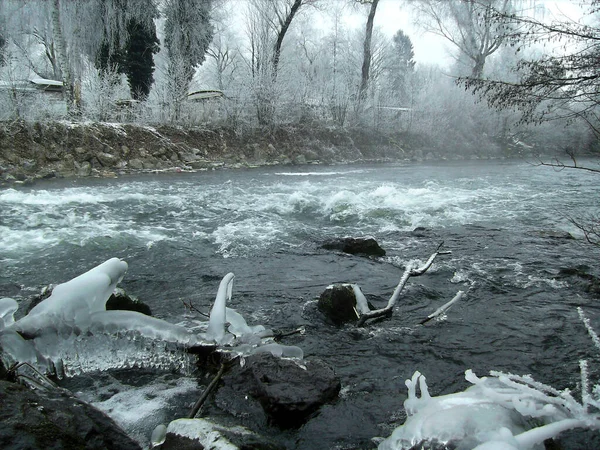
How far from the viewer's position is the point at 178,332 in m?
3.49

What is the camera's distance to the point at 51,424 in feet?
7.00

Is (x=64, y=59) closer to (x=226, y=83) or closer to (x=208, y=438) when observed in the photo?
(x=226, y=83)

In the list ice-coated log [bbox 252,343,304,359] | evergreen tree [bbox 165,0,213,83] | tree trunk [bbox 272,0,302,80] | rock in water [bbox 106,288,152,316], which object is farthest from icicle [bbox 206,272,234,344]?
tree trunk [bbox 272,0,302,80]

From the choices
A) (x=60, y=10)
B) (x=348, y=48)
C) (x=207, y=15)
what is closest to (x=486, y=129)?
(x=348, y=48)

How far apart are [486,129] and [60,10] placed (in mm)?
27075

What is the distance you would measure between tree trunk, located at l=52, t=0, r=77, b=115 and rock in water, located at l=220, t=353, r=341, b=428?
18163 millimetres

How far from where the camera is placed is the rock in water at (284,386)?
2.92 metres

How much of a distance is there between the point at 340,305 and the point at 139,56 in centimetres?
2320

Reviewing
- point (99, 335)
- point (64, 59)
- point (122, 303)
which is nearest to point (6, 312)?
point (99, 335)

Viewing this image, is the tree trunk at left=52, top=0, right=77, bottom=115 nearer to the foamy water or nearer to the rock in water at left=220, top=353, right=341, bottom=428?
the foamy water

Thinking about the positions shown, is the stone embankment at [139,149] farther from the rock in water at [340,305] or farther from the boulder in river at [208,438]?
the boulder in river at [208,438]

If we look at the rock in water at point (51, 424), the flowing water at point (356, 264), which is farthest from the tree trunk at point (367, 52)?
the rock in water at point (51, 424)

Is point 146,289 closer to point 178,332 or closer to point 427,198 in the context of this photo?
point 178,332

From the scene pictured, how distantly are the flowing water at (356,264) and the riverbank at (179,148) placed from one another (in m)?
2.90
